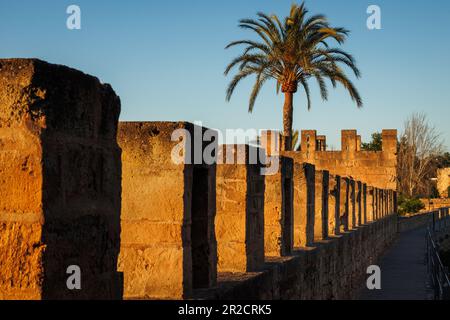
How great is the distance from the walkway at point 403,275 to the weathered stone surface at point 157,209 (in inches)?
317

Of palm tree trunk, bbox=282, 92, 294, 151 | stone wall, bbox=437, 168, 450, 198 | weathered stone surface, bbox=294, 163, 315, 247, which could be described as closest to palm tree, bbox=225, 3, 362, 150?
palm tree trunk, bbox=282, 92, 294, 151

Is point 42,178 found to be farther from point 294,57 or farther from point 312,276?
point 294,57

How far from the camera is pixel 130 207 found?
4598 mm

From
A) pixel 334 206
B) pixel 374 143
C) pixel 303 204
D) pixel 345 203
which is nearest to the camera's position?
pixel 303 204

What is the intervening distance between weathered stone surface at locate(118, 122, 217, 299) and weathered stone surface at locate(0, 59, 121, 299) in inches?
60.0

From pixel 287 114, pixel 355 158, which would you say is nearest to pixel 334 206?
pixel 287 114

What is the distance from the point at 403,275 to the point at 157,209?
38.4 ft

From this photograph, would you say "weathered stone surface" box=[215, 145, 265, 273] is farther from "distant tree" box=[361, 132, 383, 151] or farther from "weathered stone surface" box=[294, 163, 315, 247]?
"distant tree" box=[361, 132, 383, 151]

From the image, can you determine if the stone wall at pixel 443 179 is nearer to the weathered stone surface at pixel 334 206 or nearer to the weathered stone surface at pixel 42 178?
the weathered stone surface at pixel 334 206

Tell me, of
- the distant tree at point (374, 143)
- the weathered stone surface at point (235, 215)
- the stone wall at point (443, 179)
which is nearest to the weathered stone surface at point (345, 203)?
the weathered stone surface at point (235, 215)

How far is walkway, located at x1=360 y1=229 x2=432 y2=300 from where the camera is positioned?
12.3 metres
